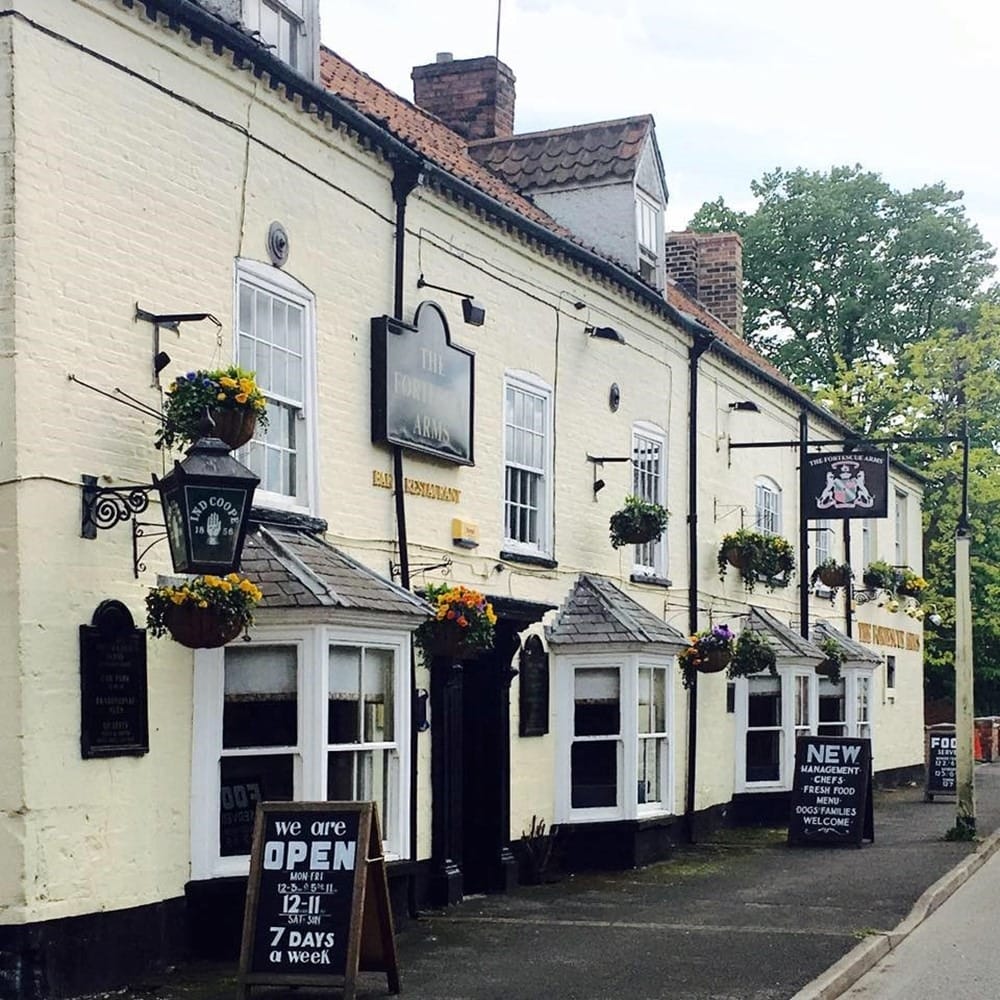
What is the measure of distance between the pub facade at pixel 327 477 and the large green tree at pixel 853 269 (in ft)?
87.4

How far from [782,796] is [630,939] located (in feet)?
36.0

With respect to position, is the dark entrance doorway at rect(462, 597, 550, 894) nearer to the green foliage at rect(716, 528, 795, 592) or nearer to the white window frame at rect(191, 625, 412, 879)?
the white window frame at rect(191, 625, 412, 879)

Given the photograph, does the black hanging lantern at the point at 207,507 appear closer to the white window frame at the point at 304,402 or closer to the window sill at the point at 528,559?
the white window frame at the point at 304,402

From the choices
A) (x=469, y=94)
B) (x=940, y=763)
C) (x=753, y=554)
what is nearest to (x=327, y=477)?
(x=753, y=554)

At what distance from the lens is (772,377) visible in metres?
24.6

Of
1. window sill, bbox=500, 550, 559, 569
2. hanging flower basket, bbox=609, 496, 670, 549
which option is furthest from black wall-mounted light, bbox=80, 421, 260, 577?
hanging flower basket, bbox=609, 496, 670, 549

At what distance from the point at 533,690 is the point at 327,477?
467cm

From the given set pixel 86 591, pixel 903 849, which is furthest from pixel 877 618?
pixel 86 591

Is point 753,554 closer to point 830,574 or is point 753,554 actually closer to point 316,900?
point 830,574

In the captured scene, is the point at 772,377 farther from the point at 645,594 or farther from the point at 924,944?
the point at 924,944

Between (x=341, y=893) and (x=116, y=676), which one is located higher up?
(x=116, y=676)

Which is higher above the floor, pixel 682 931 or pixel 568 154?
pixel 568 154

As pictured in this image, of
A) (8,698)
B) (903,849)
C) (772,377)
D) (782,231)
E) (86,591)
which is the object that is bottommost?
(903,849)

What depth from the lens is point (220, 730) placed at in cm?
1132
